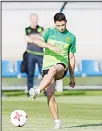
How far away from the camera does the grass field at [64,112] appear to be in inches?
505

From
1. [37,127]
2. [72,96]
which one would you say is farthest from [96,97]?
[37,127]

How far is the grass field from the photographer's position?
12828 mm

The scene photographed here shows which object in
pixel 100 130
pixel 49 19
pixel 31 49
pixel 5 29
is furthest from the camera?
pixel 5 29

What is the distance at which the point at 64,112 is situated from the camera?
53.4 feet

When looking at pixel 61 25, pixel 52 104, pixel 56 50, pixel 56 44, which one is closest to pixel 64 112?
pixel 52 104

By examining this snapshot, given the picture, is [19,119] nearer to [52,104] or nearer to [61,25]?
[52,104]

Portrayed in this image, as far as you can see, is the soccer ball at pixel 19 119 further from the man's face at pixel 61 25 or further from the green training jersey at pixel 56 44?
the man's face at pixel 61 25

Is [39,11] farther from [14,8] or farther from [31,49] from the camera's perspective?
[31,49]

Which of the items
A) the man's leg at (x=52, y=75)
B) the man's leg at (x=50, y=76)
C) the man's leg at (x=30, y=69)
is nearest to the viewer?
the man's leg at (x=50, y=76)

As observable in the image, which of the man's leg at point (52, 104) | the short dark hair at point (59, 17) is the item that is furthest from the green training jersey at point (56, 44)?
the man's leg at point (52, 104)

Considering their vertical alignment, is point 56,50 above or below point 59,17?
below

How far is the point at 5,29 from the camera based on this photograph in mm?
31250

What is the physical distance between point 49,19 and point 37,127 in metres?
16.5

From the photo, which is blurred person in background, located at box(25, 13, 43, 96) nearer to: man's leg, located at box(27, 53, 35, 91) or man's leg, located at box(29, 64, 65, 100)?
man's leg, located at box(27, 53, 35, 91)
